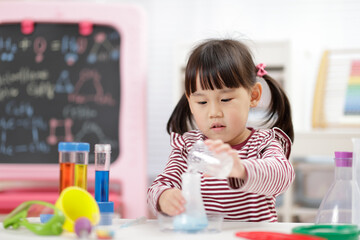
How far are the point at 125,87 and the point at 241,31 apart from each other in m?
0.80

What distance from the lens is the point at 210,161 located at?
75 centimetres

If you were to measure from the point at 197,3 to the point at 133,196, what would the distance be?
1.21 m

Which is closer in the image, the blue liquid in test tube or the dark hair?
the blue liquid in test tube

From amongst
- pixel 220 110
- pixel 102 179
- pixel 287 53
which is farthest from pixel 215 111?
pixel 287 53

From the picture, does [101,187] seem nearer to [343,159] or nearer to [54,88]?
[343,159]

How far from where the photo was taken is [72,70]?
255 cm

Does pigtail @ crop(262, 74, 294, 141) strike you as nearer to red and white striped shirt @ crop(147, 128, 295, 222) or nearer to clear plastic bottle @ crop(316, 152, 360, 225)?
red and white striped shirt @ crop(147, 128, 295, 222)

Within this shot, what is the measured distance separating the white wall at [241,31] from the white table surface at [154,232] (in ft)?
6.35

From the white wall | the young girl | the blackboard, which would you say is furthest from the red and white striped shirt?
the white wall

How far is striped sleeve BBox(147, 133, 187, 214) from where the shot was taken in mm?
958

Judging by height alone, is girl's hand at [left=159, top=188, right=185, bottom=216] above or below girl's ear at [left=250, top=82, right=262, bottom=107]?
below

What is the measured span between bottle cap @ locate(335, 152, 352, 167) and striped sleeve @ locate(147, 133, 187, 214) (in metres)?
0.30

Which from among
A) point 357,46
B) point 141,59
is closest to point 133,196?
point 141,59

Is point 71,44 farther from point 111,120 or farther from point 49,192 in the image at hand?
point 49,192
